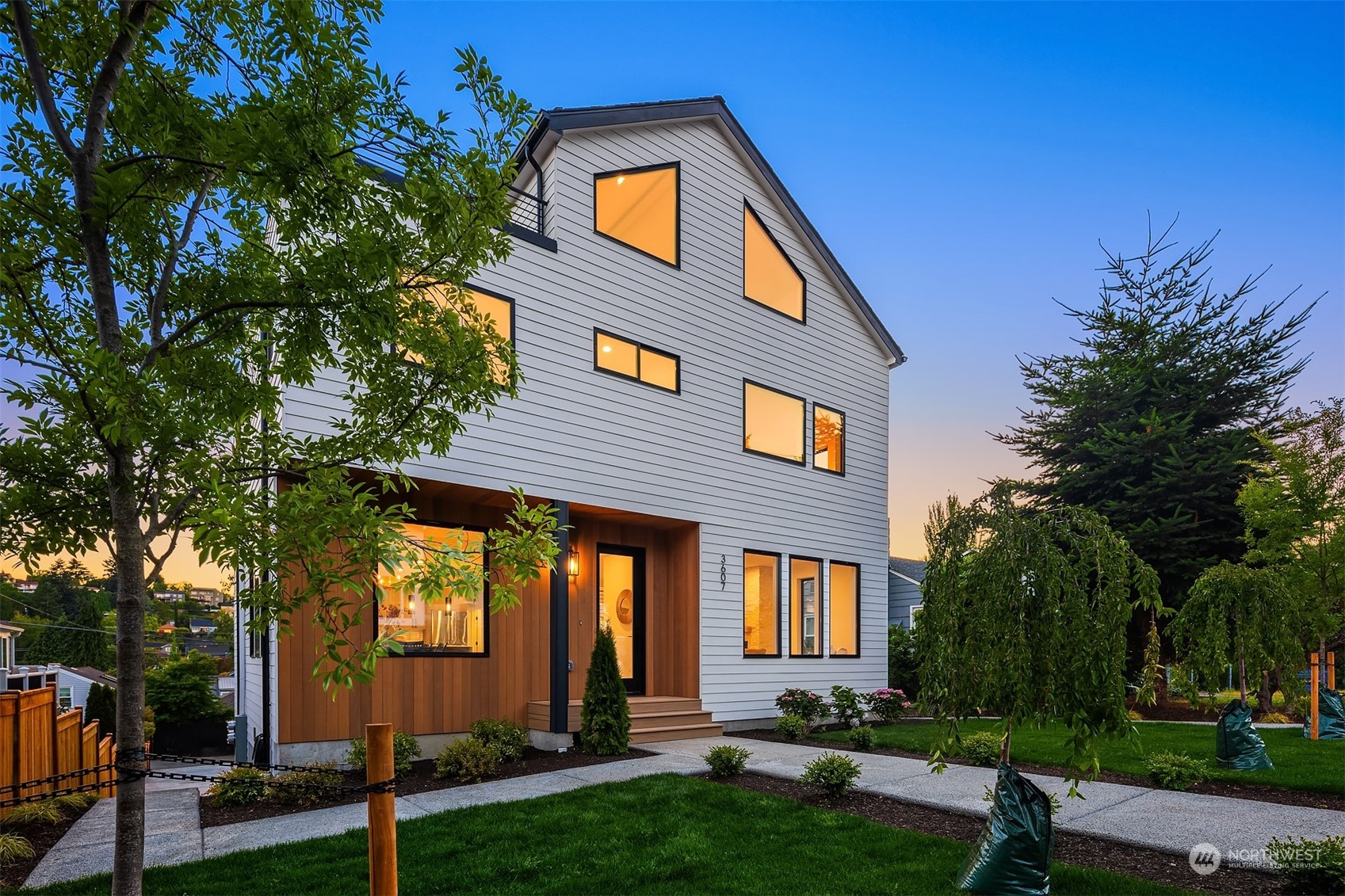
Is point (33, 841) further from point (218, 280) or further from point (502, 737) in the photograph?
point (218, 280)

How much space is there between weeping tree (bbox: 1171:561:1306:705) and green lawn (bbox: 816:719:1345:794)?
2.66 feet

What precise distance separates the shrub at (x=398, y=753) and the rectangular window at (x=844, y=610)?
7536mm

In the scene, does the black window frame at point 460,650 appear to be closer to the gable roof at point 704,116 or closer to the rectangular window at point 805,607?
the gable roof at point 704,116

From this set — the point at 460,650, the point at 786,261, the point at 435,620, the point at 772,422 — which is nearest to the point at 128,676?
the point at 435,620

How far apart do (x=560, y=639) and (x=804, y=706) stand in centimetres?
440

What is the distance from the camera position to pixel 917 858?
5230mm

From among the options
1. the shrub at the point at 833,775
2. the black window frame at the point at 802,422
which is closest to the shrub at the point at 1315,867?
the shrub at the point at 833,775

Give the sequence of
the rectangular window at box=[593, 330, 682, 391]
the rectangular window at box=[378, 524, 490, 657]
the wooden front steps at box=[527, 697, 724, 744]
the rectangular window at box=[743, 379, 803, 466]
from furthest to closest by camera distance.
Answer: the rectangular window at box=[743, 379, 803, 466] < the rectangular window at box=[593, 330, 682, 391] < the wooden front steps at box=[527, 697, 724, 744] < the rectangular window at box=[378, 524, 490, 657]

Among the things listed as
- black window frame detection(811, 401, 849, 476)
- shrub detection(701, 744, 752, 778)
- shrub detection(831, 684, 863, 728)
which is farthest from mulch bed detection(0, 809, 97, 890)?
black window frame detection(811, 401, 849, 476)

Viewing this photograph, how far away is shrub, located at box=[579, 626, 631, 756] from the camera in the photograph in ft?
29.8

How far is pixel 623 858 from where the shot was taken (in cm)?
523

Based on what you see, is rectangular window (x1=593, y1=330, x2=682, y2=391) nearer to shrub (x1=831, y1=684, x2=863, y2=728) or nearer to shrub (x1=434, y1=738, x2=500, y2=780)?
shrub (x1=434, y1=738, x2=500, y2=780)

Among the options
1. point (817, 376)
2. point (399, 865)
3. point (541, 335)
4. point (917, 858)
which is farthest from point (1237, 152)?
point (399, 865)

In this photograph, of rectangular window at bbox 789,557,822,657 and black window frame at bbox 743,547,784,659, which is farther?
rectangular window at bbox 789,557,822,657
